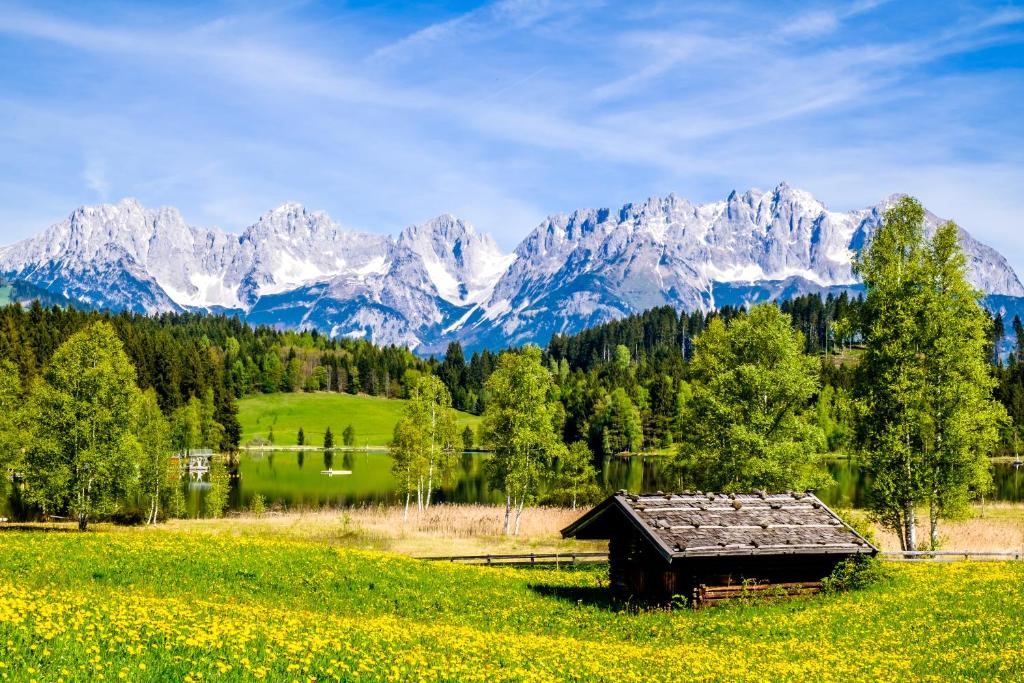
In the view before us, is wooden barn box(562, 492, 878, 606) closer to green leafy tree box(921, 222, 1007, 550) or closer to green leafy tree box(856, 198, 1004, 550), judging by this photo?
green leafy tree box(856, 198, 1004, 550)

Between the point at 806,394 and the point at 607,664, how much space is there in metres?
34.3

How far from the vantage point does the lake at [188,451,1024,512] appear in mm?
91125

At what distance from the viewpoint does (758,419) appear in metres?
48.5

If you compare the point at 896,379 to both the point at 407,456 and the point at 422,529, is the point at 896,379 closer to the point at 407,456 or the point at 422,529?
the point at 422,529

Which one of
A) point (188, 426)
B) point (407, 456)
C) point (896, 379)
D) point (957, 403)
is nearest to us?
point (957, 403)

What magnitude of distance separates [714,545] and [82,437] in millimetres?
42795

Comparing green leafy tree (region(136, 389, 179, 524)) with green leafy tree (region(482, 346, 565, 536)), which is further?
green leafy tree (region(136, 389, 179, 524))

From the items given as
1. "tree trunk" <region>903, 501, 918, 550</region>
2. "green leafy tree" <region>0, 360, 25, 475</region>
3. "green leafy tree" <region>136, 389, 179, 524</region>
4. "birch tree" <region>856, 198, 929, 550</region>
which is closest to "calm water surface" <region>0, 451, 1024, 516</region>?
"green leafy tree" <region>0, 360, 25, 475</region>

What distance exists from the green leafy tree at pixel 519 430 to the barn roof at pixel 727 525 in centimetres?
2535

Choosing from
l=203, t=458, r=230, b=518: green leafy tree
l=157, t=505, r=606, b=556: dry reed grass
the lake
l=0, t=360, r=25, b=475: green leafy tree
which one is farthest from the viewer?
the lake

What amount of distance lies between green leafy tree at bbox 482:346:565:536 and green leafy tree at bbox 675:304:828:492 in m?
11.6

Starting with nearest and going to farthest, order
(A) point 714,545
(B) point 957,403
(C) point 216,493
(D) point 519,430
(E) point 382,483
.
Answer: (A) point 714,545
(B) point 957,403
(D) point 519,430
(C) point 216,493
(E) point 382,483

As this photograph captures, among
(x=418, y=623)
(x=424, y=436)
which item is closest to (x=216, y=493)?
(x=424, y=436)

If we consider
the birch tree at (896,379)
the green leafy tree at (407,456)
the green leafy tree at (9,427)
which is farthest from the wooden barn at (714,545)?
the green leafy tree at (9,427)
